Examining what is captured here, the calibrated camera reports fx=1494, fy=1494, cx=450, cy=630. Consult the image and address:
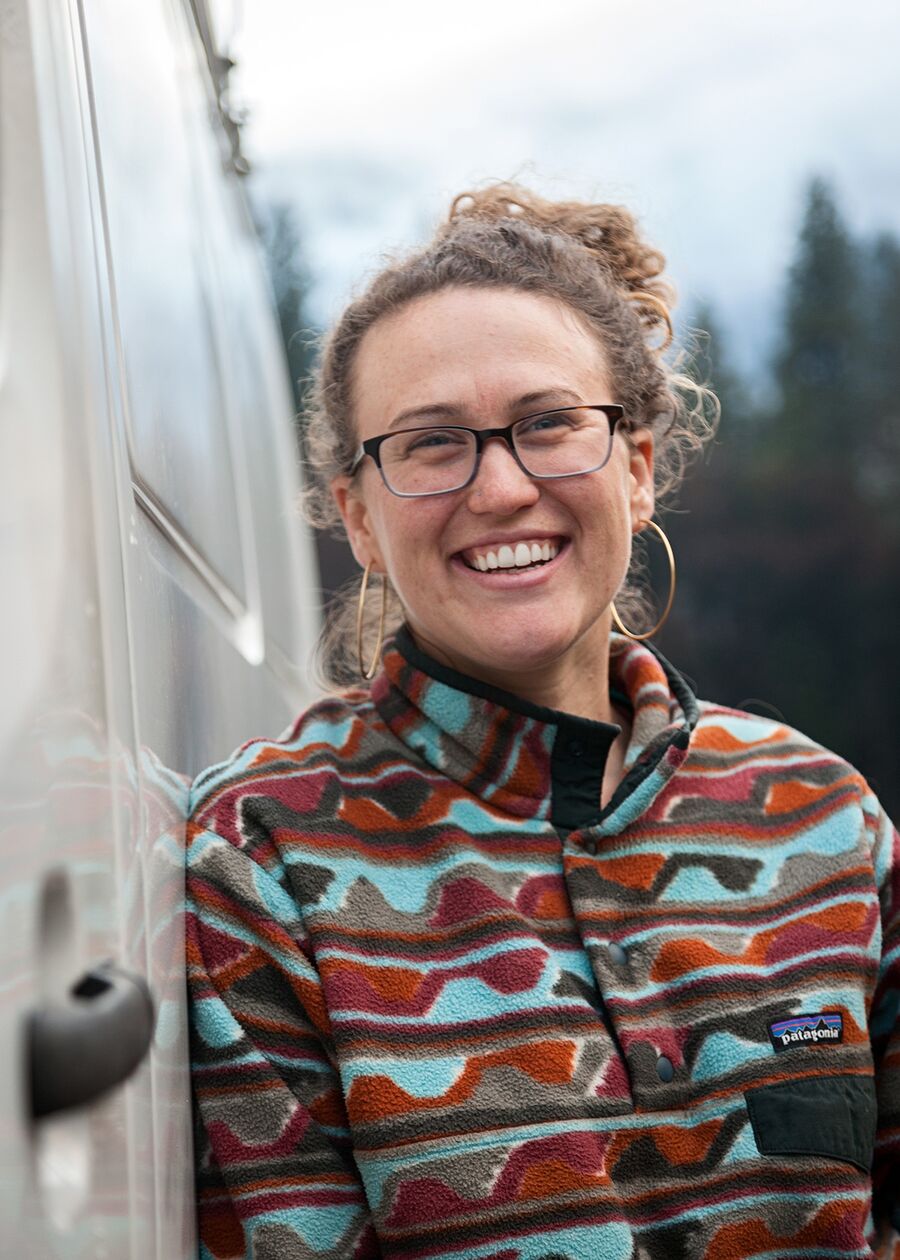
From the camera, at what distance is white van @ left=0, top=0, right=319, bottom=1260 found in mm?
851

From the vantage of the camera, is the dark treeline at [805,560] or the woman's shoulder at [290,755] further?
the dark treeline at [805,560]

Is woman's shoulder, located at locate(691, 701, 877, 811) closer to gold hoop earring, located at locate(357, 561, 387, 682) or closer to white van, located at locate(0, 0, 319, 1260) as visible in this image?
gold hoop earring, located at locate(357, 561, 387, 682)

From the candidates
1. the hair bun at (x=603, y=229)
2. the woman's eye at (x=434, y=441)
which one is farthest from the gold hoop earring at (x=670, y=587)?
the woman's eye at (x=434, y=441)

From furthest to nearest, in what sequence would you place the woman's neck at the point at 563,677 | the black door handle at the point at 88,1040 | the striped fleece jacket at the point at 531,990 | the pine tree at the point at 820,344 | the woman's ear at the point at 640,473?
1. the pine tree at the point at 820,344
2. the woman's ear at the point at 640,473
3. the woman's neck at the point at 563,677
4. the striped fleece jacket at the point at 531,990
5. the black door handle at the point at 88,1040

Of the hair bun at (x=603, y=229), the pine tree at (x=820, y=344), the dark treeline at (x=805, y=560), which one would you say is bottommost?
the dark treeline at (x=805, y=560)

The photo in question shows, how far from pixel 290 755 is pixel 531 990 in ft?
1.28

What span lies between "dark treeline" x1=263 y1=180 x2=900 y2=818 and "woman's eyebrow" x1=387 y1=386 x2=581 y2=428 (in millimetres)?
20406

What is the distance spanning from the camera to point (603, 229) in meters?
2.16

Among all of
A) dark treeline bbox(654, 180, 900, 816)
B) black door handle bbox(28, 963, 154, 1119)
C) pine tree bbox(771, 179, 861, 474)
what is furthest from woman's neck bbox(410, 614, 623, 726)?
pine tree bbox(771, 179, 861, 474)

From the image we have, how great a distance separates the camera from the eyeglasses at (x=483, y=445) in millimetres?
1773

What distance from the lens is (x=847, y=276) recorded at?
92.8ft

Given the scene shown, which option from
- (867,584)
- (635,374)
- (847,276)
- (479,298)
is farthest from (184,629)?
(847,276)

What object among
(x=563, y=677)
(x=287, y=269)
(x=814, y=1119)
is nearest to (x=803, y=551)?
(x=287, y=269)

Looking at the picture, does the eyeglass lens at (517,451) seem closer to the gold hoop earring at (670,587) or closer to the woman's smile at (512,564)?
the woman's smile at (512,564)
